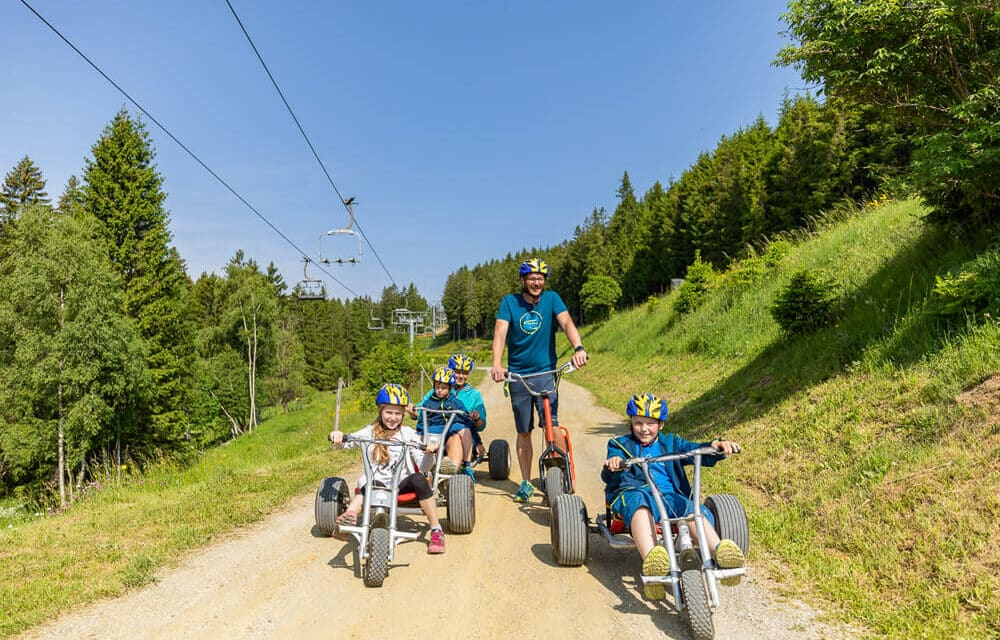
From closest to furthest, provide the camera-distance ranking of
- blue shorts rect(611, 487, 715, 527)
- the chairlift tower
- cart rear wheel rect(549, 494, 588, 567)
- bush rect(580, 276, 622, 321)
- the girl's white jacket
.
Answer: blue shorts rect(611, 487, 715, 527)
cart rear wheel rect(549, 494, 588, 567)
the girl's white jacket
the chairlift tower
bush rect(580, 276, 622, 321)

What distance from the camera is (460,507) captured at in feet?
17.6

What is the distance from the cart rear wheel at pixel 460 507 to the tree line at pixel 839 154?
6199mm

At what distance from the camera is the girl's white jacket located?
5082 millimetres

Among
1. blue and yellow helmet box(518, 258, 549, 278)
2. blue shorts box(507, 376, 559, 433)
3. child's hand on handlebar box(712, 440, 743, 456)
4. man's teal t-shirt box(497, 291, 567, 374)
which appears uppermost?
blue and yellow helmet box(518, 258, 549, 278)

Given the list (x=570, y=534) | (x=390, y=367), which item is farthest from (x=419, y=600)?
(x=390, y=367)

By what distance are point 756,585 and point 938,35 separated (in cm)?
672

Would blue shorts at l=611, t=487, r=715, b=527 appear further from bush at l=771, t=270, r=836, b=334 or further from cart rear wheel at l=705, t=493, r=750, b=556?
bush at l=771, t=270, r=836, b=334

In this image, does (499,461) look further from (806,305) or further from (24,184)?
(24,184)

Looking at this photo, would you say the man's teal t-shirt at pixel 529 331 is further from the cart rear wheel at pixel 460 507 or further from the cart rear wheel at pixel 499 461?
the cart rear wheel at pixel 499 461

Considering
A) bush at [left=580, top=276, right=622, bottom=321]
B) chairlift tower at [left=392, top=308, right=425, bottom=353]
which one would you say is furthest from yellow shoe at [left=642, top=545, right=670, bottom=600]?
bush at [left=580, top=276, right=622, bottom=321]

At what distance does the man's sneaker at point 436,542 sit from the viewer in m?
4.92

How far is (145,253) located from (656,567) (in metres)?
28.8

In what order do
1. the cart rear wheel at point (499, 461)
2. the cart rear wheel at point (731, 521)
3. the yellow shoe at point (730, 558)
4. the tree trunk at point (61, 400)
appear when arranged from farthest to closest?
the tree trunk at point (61, 400)
the cart rear wheel at point (499, 461)
the cart rear wheel at point (731, 521)
the yellow shoe at point (730, 558)

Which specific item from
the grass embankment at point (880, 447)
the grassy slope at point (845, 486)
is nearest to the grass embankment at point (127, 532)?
the grassy slope at point (845, 486)
